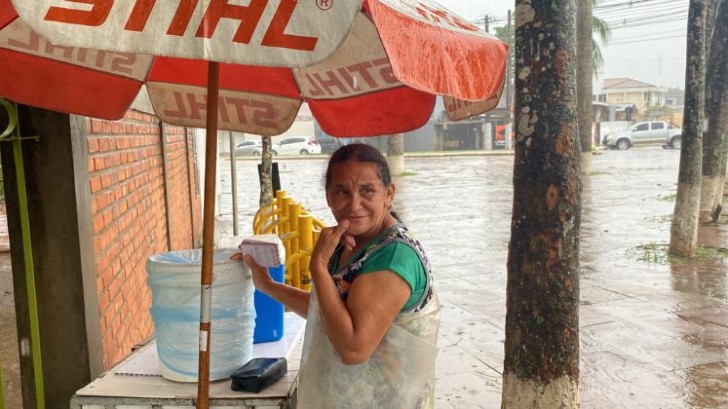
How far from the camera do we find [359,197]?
6.53 feet

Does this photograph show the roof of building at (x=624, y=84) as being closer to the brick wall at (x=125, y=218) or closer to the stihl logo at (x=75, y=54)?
the brick wall at (x=125, y=218)

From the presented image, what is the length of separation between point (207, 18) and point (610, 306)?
5932 mm

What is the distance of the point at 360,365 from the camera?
1.91 metres

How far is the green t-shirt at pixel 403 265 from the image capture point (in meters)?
1.80

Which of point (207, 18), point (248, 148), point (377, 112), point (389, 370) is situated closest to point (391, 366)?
point (389, 370)

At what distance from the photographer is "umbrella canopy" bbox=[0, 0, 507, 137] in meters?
1.43

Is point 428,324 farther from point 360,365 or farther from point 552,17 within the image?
point 552,17

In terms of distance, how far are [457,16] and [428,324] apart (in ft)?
3.36

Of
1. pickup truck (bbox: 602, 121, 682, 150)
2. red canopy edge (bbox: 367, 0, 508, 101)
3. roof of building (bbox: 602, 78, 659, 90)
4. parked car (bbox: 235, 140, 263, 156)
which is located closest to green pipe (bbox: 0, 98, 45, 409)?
red canopy edge (bbox: 367, 0, 508, 101)

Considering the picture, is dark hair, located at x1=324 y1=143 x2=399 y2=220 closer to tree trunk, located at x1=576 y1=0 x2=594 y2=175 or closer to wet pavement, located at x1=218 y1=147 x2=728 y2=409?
wet pavement, located at x1=218 y1=147 x2=728 y2=409

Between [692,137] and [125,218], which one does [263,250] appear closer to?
[125,218]

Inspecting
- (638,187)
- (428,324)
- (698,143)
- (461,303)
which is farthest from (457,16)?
(638,187)

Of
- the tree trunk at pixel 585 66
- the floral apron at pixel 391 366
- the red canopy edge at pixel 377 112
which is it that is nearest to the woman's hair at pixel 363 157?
the floral apron at pixel 391 366

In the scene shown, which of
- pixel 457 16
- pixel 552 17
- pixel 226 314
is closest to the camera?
pixel 457 16
